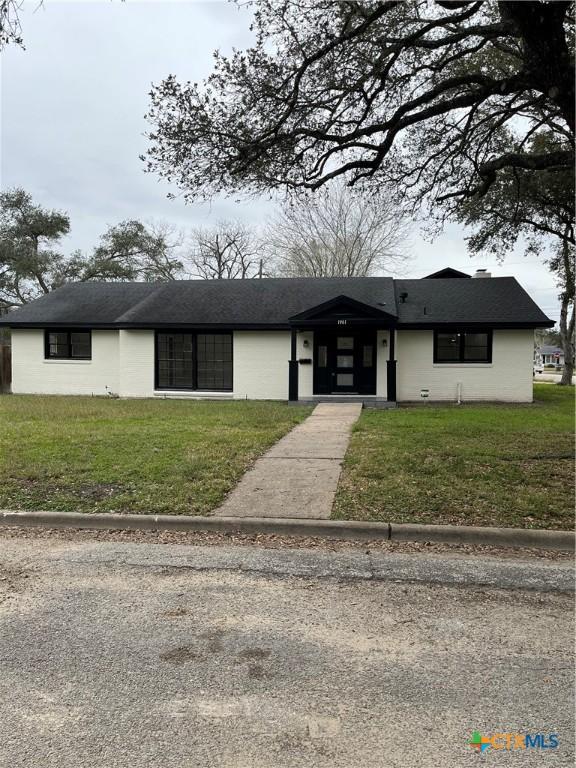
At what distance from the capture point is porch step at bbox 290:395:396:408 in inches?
635

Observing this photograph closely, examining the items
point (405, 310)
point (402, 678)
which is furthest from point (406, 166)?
point (402, 678)

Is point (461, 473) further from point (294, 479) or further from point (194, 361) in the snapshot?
point (194, 361)

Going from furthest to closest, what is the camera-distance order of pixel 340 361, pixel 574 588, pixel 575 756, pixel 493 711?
pixel 340 361 → pixel 574 588 → pixel 493 711 → pixel 575 756

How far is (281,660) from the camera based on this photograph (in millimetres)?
3051

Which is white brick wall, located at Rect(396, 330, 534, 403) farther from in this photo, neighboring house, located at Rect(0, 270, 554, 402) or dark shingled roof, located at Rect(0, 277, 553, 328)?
dark shingled roof, located at Rect(0, 277, 553, 328)

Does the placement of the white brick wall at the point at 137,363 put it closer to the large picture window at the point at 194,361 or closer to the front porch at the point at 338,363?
the large picture window at the point at 194,361

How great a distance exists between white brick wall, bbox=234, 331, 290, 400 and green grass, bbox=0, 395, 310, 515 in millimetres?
4225

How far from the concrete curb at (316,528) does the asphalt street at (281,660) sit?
1.39 ft

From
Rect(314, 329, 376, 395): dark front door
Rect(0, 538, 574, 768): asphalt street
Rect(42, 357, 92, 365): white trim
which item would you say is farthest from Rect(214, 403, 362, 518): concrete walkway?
Rect(42, 357, 92, 365): white trim

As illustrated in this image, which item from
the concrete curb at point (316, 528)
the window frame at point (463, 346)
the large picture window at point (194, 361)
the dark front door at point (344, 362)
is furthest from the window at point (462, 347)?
the concrete curb at point (316, 528)

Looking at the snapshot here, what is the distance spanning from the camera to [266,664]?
9.84 ft

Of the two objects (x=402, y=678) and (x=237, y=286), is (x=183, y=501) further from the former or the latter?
(x=237, y=286)

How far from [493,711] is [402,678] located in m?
0.46

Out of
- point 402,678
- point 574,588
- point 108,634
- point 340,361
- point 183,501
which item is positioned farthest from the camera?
point 340,361
